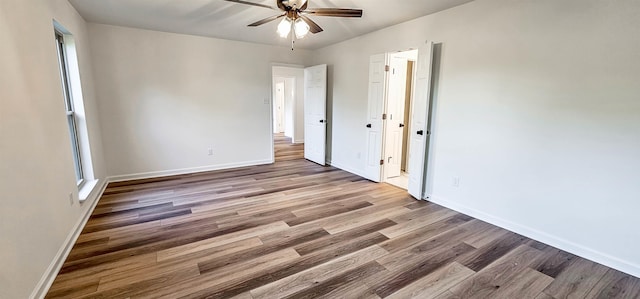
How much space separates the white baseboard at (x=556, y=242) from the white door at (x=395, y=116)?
4.78ft

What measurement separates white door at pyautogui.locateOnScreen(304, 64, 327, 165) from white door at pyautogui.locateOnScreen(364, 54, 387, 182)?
120cm

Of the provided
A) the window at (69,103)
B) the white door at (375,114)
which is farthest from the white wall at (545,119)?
the window at (69,103)

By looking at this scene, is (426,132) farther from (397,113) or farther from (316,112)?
(316,112)

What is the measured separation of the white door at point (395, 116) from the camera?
14.6ft

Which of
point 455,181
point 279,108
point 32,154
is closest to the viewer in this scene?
point 32,154

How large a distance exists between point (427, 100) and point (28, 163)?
3.90 meters

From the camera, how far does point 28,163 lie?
1.90 metres

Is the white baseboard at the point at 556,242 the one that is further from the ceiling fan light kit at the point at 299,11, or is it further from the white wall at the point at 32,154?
the white wall at the point at 32,154

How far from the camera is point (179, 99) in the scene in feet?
15.7

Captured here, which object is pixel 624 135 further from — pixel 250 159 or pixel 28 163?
pixel 250 159

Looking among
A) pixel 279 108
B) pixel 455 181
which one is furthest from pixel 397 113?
pixel 279 108

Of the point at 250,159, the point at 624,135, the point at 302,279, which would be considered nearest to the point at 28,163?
the point at 302,279

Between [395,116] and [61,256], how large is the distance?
4476 mm

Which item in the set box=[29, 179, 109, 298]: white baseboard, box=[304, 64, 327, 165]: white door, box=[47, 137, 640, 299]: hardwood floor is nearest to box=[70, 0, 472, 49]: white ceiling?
box=[304, 64, 327, 165]: white door
